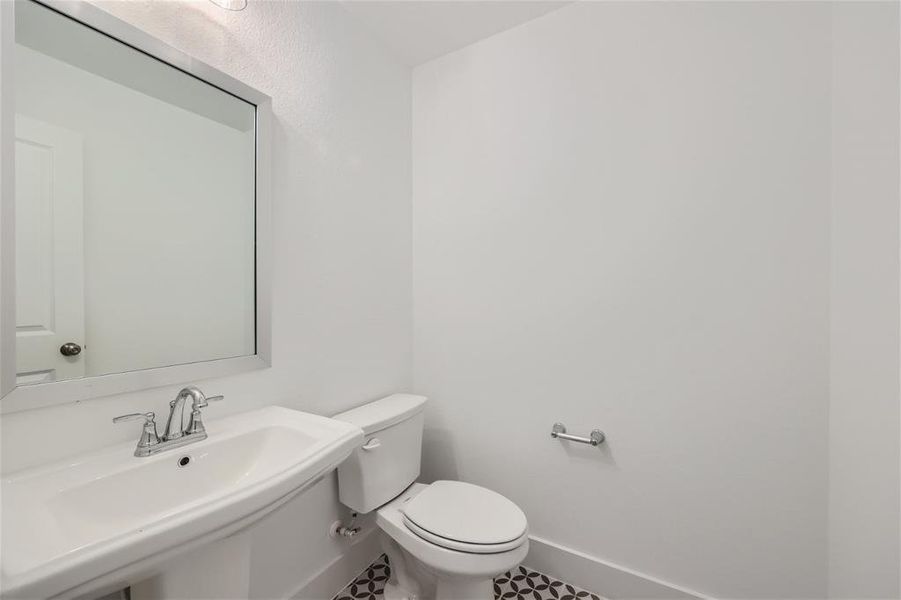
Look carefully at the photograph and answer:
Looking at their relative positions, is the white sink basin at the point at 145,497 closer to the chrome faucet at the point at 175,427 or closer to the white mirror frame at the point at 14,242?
the chrome faucet at the point at 175,427

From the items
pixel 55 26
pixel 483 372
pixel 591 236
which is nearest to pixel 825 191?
pixel 591 236

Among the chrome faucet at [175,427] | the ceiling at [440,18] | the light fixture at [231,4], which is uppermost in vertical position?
the ceiling at [440,18]

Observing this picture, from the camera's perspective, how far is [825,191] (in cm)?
113

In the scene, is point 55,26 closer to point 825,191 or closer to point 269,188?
point 269,188

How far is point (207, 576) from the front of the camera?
2.73 feet

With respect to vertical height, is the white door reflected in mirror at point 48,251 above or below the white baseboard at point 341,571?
above

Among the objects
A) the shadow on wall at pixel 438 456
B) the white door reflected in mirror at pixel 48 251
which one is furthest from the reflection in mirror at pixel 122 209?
the shadow on wall at pixel 438 456

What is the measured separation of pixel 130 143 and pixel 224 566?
1.03m

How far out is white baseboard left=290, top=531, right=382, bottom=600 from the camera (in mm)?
1368

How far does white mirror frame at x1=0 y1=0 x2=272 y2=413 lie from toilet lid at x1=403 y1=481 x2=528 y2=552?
0.71 meters

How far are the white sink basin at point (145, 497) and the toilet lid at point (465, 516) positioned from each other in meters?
0.45

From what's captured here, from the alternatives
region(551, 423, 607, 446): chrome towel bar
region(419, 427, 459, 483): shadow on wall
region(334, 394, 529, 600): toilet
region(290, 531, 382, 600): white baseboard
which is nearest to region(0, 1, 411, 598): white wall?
region(290, 531, 382, 600): white baseboard

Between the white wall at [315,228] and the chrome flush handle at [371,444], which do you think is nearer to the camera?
the white wall at [315,228]

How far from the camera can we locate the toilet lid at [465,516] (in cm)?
120
